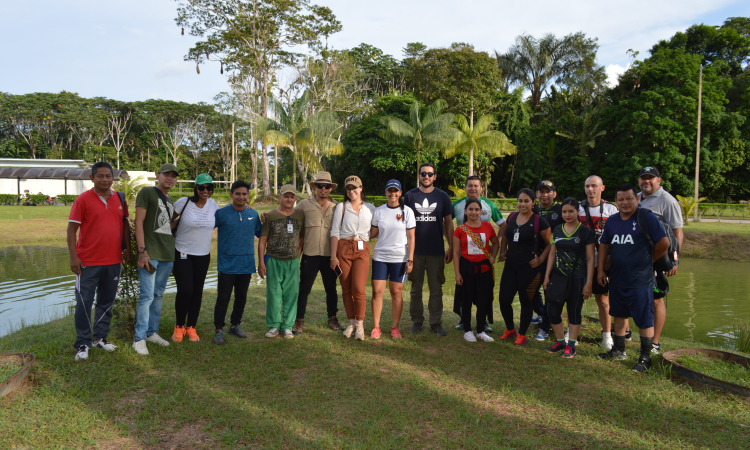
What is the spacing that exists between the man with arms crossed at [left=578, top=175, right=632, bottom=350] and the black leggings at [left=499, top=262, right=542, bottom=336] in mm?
641

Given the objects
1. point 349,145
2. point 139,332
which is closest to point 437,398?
point 139,332

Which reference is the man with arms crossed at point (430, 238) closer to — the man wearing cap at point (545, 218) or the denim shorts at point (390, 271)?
the denim shorts at point (390, 271)

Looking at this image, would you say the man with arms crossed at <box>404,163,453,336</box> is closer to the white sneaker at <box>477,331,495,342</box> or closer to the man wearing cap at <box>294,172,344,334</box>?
the white sneaker at <box>477,331,495,342</box>

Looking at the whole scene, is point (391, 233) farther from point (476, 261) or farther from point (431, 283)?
point (476, 261)

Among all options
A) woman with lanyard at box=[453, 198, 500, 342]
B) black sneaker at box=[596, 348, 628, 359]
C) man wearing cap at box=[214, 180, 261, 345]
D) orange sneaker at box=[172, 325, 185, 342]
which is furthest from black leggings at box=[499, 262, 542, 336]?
orange sneaker at box=[172, 325, 185, 342]

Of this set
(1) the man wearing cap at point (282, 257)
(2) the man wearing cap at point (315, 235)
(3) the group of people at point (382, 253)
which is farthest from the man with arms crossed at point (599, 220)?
(1) the man wearing cap at point (282, 257)

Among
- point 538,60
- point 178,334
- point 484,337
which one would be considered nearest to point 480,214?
point 484,337

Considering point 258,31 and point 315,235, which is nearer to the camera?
point 315,235

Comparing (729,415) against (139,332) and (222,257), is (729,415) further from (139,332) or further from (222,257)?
(139,332)

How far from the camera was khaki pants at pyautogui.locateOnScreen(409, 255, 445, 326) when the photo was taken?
215 inches

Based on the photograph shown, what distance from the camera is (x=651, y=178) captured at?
488cm

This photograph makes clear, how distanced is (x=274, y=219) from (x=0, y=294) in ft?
21.7

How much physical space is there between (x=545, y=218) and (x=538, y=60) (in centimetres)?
3852

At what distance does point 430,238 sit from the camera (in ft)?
17.9
